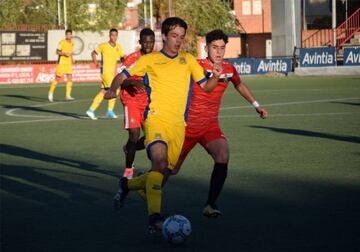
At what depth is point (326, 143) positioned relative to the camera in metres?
15.7

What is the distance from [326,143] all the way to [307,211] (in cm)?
674

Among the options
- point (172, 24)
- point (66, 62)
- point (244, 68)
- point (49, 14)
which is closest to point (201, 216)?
point (172, 24)

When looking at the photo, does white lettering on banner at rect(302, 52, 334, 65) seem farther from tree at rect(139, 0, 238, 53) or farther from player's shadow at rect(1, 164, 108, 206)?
player's shadow at rect(1, 164, 108, 206)

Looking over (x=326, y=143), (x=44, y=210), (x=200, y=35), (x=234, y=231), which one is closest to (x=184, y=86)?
(x=234, y=231)

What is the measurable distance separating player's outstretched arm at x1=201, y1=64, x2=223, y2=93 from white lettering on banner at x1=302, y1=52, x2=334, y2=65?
3833 cm

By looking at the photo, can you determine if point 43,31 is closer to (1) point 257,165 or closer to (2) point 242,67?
(2) point 242,67

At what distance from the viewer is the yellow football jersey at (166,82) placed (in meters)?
8.37

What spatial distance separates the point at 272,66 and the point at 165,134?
1610 inches

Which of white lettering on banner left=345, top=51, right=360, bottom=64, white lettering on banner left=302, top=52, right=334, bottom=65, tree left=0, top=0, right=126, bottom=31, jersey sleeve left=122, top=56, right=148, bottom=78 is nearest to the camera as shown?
jersey sleeve left=122, top=56, right=148, bottom=78

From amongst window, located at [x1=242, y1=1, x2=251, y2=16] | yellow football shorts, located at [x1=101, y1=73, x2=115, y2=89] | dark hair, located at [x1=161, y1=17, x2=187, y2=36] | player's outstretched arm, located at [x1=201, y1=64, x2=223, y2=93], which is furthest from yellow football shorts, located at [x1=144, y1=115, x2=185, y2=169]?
window, located at [x1=242, y1=1, x2=251, y2=16]

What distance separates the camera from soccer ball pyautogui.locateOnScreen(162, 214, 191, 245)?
300 inches

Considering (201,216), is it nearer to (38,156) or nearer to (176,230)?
(176,230)

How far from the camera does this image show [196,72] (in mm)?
8633

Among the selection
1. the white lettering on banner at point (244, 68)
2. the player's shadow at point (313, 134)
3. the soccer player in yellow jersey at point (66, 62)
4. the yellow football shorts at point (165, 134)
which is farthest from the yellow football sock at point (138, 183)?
the white lettering on banner at point (244, 68)
